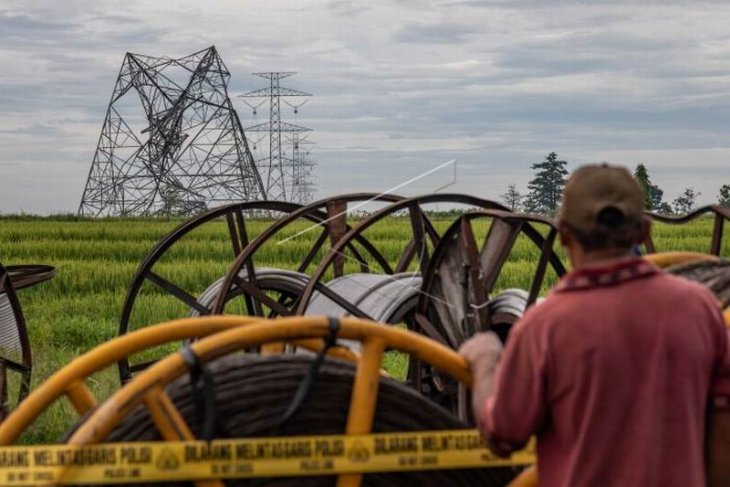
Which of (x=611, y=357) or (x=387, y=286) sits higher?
(x=611, y=357)

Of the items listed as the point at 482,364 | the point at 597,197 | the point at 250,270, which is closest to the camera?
the point at 597,197

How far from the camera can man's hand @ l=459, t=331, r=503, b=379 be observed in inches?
115

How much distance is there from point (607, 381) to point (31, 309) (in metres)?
10.5

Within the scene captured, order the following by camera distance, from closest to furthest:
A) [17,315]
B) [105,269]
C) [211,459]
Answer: [211,459]
[17,315]
[105,269]

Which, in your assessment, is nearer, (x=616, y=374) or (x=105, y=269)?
(x=616, y=374)

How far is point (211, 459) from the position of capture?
2818 mm

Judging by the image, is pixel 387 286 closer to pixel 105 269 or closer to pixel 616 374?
pixel 616 374

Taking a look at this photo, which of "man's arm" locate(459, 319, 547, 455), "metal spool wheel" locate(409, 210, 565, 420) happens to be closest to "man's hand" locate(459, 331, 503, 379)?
"man's arm" locate(459, 319, 547, 455)

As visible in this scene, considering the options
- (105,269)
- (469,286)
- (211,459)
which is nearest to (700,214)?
(469,286)

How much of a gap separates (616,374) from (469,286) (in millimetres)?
3183

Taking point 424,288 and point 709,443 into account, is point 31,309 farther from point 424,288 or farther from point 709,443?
point 709,443

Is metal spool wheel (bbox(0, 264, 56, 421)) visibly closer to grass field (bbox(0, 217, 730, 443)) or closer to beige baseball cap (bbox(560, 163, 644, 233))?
grass field (bbox(0, 217, 730, 443))

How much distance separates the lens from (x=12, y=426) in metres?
2.91

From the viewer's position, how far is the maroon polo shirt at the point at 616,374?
254cm
